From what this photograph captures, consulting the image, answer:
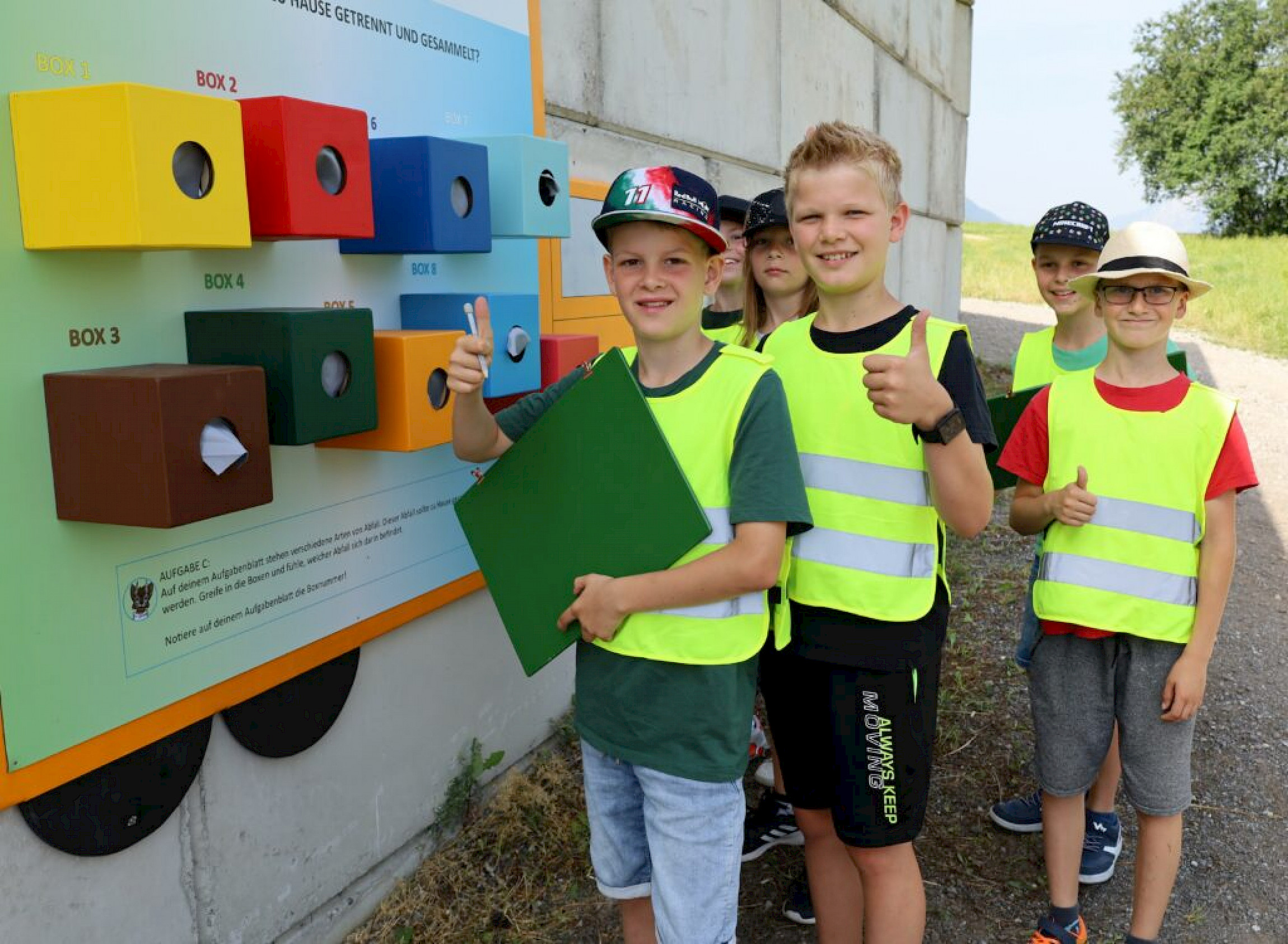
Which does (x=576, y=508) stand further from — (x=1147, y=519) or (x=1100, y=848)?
(x=1100, y=848)

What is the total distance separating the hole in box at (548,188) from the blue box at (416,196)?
31 centimetres

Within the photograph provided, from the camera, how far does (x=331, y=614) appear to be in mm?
2201

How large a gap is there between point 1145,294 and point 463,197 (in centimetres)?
148

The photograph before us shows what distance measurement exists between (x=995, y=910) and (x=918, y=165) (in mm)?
6775

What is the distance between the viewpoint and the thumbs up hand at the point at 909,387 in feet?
5.41

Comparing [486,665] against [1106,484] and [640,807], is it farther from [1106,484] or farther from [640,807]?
[1106,484]

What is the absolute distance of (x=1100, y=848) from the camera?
285 centimetres

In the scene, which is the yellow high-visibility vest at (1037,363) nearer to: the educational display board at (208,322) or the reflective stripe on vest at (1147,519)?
the reflective stripe on vest at (1147,519)

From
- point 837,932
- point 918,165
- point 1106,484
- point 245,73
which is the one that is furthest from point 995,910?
point 918,165

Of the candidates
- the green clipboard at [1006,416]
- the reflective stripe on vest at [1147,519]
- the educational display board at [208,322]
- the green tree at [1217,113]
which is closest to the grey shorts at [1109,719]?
the reflective stripe on vest at [1147,519]

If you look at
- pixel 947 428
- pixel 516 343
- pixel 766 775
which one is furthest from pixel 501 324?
pixel 766 775

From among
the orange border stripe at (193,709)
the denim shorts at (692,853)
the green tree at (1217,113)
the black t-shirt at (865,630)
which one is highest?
the green tree at (1217,113)

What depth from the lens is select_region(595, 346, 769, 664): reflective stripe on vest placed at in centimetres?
179

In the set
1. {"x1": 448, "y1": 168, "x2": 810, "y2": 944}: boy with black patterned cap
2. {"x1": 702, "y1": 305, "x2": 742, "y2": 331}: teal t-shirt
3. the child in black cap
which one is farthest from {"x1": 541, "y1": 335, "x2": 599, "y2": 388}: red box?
{"x1": 448, "y1": 168, "x2": 810, "y2": 944}: boy with black patterned cap
